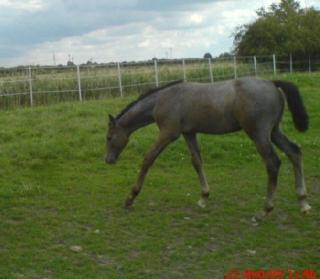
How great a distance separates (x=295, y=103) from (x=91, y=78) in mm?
16078

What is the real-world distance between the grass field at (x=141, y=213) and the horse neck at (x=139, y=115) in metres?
1.14

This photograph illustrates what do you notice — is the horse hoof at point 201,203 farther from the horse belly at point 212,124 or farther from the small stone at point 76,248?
the small stone at point 76,248

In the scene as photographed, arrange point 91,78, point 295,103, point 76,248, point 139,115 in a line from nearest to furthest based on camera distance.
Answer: point 76,248 < point 295,103 < point 139,115 < point 91,78

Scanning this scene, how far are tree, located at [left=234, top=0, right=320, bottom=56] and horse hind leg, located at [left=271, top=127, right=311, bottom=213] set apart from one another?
31.8 metres

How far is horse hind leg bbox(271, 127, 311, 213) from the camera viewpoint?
24.9ft

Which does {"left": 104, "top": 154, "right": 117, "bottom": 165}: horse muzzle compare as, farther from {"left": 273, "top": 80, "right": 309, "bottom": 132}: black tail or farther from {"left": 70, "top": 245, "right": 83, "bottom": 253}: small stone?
{"left": 273, "top": 80, "right": 309, "bottom": 132}: black tail

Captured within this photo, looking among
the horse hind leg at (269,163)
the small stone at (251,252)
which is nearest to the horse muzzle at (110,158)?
the horse hind leg at (269,163)

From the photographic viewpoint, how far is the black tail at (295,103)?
289 inches

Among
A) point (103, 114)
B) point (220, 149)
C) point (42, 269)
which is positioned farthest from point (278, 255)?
Result: point (103, 114)

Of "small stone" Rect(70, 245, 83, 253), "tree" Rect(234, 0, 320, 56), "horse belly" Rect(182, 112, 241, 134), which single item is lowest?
"small stone" Rect(70, 245, 83, 253)

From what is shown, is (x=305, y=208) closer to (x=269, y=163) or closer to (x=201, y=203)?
(x=269, y=163)

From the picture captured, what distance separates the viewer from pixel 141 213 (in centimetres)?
767

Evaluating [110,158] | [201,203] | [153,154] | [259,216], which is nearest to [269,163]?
[259,216]

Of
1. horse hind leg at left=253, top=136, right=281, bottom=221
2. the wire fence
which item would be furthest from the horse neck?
the wire fence
